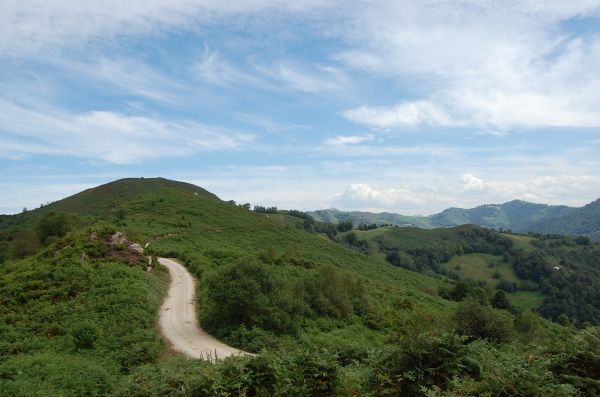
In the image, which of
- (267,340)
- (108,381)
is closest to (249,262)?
(267,340)

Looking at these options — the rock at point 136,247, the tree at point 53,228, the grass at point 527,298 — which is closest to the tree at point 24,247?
the tree at point 53,228

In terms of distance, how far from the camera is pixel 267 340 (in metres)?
23.6

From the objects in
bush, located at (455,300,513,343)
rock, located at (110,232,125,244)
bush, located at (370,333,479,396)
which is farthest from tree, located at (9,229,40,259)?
bush, located at (370,333,479,396)

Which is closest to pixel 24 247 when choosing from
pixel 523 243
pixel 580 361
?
pixel 580 361

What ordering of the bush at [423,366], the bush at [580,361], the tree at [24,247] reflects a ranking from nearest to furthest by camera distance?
the bush at [580,361] → the bush at [423,366] → the tree at [24,247]

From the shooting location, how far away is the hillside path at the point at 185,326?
72.5 feet

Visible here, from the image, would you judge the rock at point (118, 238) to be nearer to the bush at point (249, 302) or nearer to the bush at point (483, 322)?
the bush at point (249, 302)

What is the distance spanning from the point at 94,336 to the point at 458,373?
769 inches

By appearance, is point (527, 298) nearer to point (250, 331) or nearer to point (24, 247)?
point (250, 331)

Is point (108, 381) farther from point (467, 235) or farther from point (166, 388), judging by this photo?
point (467, 235)

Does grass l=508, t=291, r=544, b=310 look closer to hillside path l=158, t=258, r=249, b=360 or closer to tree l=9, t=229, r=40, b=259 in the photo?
hillside path l=158, t=258, r=249, b=360

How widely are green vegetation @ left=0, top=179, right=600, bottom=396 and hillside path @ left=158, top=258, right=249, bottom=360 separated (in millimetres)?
838

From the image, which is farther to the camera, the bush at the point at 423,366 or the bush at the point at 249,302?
the bush at the point at 249,302

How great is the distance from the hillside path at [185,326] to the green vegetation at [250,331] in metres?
A: 0.84
